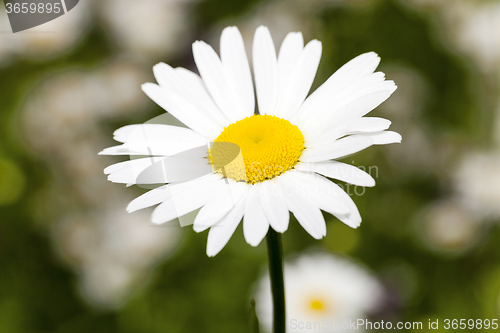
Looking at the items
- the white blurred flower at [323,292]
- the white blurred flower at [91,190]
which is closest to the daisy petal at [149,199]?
the white blurred flower at [323,292]

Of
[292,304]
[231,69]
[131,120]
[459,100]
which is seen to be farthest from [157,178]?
[459,100]

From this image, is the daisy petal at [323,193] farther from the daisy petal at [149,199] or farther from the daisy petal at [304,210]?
the daisy petal at [149,199]

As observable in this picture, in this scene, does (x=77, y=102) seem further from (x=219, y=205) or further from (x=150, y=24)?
(x=219, y=205)

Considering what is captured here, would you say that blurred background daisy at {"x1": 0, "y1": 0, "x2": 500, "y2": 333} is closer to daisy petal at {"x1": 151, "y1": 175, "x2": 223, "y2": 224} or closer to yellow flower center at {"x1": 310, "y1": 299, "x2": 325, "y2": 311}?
yellow flower center at {"x1": 310, "y1": 299, "x2": 325, "y2": 311}

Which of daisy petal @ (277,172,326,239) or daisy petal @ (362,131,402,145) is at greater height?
daisy petal @ (362,131,402,145)

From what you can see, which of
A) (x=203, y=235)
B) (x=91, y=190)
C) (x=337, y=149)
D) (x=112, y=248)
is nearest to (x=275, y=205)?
(x=337, y=149)

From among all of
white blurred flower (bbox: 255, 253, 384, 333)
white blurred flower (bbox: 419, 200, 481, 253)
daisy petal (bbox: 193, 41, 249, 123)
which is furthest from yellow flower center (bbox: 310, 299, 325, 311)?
daisy petal (bbox: 193, 41, 249, 123)

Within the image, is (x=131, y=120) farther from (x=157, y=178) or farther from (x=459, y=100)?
(x=459, y=100)
